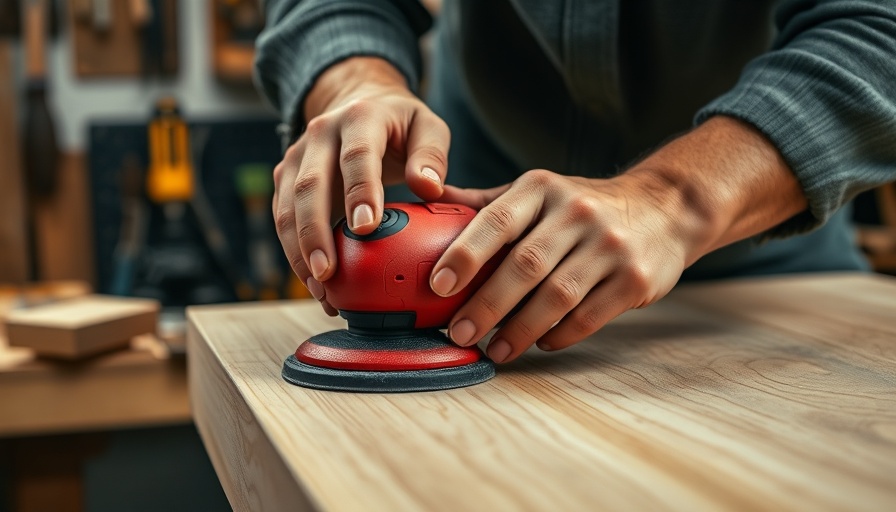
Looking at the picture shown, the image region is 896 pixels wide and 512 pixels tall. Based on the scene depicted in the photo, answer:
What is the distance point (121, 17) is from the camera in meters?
2.37

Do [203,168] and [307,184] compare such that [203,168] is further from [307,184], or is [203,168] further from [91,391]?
[307,184]

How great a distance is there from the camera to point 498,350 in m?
0.75

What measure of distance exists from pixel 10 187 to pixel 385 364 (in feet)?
6.06

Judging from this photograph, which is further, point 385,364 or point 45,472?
point 45,472

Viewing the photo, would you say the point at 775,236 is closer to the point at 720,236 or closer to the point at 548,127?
the point at 720,236

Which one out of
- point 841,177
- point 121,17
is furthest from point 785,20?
point 121,17

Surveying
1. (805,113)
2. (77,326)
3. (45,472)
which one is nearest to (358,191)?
(805,113)

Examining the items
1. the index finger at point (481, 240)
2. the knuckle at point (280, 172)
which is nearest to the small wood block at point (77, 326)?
the knuckle at point (280, 172)

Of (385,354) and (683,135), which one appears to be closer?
(385,354)

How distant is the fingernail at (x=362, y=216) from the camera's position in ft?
2.28

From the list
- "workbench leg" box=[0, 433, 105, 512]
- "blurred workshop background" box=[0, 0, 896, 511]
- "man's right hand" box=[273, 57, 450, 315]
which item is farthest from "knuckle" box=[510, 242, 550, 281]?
"blurred workshop background" box=[0, 0, 896, 511]

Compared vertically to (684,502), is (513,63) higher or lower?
higher

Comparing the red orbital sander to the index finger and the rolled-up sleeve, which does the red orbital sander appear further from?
the rolled-up sleeve

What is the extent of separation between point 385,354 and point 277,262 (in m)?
1.81
